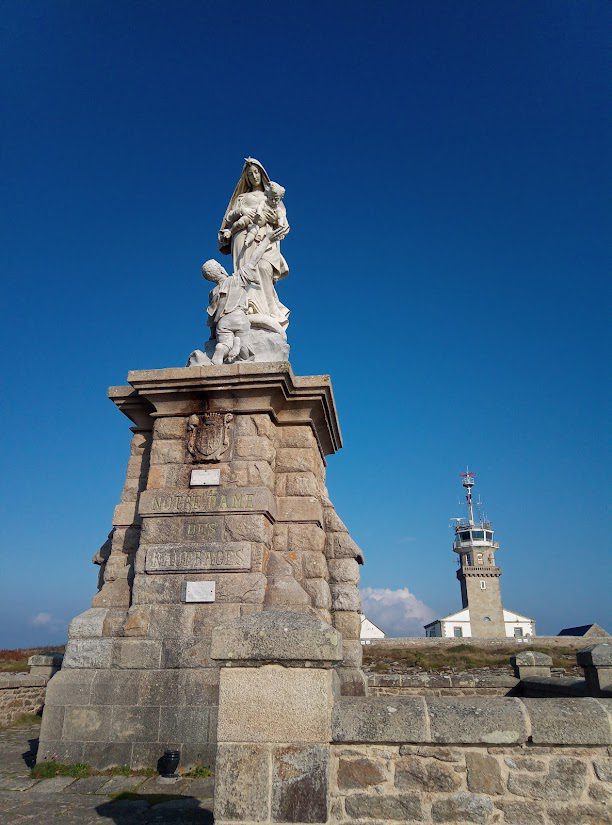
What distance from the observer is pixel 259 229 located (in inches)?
336

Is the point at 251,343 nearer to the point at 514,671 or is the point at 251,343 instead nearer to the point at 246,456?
the point at 246,456

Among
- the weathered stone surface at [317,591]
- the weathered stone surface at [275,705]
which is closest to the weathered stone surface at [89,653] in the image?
the weathered stone surface at [317,591]

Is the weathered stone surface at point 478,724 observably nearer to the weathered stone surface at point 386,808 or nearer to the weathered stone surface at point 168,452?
the weathered stone surface at point 386,808

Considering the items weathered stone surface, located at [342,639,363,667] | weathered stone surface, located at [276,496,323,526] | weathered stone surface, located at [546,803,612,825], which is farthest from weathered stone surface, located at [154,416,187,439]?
weathered stone surface, located at [546,803,612,825]

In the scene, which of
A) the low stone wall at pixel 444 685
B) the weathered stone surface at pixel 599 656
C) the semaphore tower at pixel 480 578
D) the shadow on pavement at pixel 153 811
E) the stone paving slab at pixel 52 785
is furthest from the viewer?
the semaphore tower at pixel 480 578

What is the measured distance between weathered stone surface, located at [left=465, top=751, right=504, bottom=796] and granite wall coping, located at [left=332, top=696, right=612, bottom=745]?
9 centimetres

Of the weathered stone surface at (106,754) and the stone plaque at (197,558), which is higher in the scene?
the stone plaque at (197,558)

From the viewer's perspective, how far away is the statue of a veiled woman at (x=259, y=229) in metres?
8.23

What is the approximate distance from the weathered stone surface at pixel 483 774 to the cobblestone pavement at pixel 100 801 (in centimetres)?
204

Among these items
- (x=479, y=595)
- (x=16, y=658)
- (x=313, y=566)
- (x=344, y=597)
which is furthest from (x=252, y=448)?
(x=479, y=595)

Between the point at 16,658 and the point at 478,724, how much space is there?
2109 centimetres

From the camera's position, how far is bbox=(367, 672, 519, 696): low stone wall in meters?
11.0

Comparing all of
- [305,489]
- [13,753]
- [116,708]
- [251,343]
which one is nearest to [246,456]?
[305,489]

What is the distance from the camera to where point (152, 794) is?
4.75m
